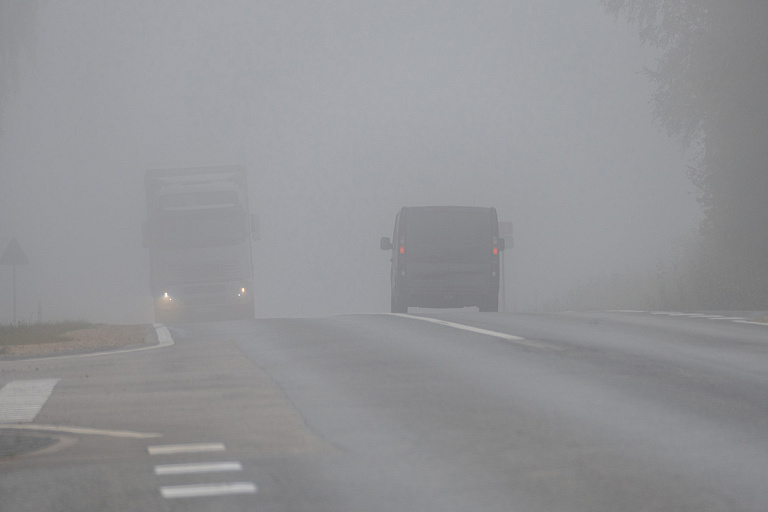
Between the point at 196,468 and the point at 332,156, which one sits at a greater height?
the point at 332,156

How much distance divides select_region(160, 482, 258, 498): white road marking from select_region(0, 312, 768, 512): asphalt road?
2 cm

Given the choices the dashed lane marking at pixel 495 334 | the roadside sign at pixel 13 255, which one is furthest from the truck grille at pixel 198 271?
the dashed lane marking at pixel 495 334

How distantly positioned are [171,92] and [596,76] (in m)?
52.5

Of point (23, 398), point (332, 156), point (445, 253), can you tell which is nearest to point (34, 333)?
point (23, 398)

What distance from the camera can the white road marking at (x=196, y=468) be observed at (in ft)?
17.7

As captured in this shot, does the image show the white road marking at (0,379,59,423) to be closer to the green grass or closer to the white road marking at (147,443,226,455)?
the white road marking at (147,443,226,455)

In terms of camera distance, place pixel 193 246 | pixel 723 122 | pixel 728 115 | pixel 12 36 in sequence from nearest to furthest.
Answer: pixel 728 115 < pixel 723 122 < pixel 193 246 < pixel 12 36

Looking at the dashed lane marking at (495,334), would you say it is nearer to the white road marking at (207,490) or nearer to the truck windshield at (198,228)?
the white road marking at (207,490)

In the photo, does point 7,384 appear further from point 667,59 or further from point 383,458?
point 667,59

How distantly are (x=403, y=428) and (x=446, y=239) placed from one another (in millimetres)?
16088

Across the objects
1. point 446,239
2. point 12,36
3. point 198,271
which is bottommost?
point 198,271

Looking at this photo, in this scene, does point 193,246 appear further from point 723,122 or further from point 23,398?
point 23,398

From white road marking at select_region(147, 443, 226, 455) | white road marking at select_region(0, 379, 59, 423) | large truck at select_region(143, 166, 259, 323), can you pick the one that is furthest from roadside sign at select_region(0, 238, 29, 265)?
white road marking at select_region(147, 443, 226, 455)

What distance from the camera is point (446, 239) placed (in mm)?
22438
